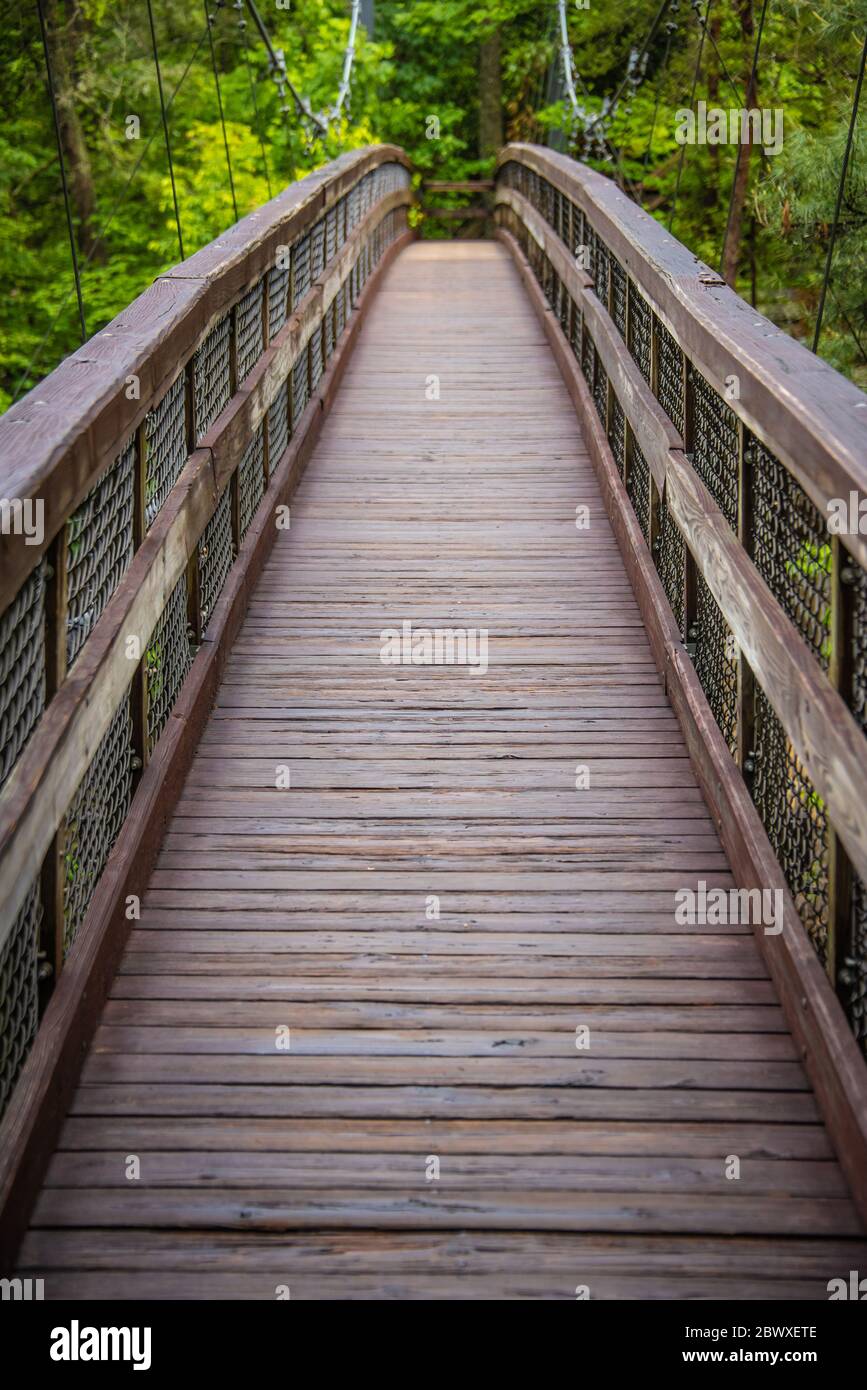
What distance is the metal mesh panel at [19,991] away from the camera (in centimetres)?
212

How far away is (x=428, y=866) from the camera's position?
3.10m

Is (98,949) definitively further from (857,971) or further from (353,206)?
(353,206)

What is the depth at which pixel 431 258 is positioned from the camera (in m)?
14.5

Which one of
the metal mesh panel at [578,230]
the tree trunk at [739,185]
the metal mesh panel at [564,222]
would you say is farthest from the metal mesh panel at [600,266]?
the tree trunk at [739,185]

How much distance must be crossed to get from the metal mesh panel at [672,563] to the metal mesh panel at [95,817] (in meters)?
1.62

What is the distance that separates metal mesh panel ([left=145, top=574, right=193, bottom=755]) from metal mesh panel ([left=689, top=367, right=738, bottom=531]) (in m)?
1.31

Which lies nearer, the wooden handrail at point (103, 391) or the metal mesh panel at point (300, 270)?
the wooden handrail at point (103, 391)

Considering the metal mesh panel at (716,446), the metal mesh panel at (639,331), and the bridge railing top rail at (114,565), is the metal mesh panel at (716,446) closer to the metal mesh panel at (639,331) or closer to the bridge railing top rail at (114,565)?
the metal mesh panel at (639,331)

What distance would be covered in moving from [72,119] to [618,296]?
13.6 metres

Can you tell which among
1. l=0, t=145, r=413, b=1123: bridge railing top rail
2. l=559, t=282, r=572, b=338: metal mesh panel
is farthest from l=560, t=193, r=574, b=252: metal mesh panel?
l=0, t=145, r=413, b=1123: bridge railing top rail

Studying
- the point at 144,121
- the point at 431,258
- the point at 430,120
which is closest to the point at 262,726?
the point at 431,258

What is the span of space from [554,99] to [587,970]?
19519mm

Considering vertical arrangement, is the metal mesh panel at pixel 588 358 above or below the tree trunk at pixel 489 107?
below

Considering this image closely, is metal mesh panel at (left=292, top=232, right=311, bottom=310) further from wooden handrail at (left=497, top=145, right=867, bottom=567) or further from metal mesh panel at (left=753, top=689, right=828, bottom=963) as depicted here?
metal mesh panel at (left=753, top=689, right=828, bottom=963)
